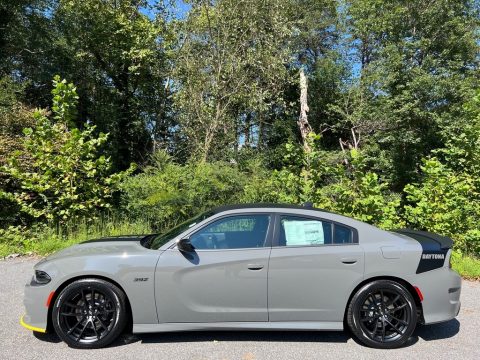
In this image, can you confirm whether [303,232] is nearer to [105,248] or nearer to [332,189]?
Answer: [105,248]

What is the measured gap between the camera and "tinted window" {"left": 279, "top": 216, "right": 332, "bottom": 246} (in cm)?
477

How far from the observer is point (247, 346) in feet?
14.9

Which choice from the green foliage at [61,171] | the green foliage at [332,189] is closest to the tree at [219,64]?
the green foliage at [61,171]

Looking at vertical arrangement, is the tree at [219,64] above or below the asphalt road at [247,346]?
above

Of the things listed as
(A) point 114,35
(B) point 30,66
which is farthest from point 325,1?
(B) point 30,66

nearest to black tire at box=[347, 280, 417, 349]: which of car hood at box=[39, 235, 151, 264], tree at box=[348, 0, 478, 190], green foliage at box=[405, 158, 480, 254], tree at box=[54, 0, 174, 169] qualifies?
car hood at box=[39, 235, 151, 264]

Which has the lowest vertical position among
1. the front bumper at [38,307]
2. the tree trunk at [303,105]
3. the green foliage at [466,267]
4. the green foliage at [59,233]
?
the green foliage at [466,267]

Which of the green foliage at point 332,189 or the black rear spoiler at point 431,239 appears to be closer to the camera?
the black rear spoiler at point 431,239

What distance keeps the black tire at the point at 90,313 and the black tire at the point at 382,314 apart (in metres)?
2.42

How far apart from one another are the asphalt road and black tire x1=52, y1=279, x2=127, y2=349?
0.45 feet

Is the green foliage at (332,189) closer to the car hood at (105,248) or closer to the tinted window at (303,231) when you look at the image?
the tinted window at (303,231)

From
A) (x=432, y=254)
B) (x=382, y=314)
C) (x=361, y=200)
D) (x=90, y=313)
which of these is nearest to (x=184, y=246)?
(x=90, y=313)

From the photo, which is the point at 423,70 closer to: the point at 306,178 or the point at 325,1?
the point at 325,1

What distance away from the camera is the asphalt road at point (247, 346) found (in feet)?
14.1
